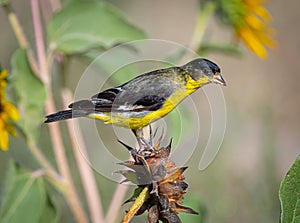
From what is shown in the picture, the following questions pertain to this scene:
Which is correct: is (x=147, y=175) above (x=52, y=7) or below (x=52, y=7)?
below

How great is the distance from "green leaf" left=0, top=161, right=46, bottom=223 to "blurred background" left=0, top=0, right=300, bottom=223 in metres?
0.28

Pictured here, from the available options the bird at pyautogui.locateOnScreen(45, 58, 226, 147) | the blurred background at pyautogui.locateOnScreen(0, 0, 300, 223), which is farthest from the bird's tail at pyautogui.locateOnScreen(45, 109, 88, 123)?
the blurred background at pyautogui.locateOnScreen(0, 0, 300, 223)

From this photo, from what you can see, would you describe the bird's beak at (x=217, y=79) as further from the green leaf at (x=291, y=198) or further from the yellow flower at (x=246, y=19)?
the yellow flower at (x=246, y=19)

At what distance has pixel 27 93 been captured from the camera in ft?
3.87

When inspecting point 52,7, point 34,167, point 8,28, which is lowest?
point 34,167

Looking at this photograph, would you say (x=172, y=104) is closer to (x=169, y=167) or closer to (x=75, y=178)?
(x=169, y=167)

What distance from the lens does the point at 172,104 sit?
620 mm

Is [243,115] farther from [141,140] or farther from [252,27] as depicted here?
[141,140]

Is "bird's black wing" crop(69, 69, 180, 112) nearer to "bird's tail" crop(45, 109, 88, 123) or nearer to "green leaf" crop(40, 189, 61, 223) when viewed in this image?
"bird's tail" crop(45, 109, 88, 123)

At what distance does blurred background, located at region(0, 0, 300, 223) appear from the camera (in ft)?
7.57

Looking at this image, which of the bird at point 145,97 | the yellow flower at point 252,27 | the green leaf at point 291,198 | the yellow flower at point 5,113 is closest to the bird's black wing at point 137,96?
the bird at point 145,97

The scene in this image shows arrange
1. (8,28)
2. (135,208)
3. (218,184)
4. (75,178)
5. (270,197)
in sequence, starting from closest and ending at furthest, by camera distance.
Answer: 1. (135,208)
2. (270,197)
3. (75,178)
4. (218,184)
5. (8,28)

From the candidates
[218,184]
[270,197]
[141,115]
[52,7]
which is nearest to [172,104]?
[141,115]

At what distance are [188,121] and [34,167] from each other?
33 centimetres
